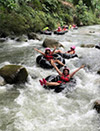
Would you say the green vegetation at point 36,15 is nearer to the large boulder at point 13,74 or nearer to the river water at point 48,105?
the river water at point 48,105

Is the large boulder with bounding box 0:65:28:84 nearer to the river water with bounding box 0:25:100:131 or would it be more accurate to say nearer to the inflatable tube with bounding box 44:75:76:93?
the river water with bounding box 0:25:100:131

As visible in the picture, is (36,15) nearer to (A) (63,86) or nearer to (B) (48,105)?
(A) (63,86)

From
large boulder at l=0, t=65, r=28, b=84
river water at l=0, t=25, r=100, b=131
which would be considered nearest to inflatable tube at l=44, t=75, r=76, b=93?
river water at l=0, t=25, r=100, b=131

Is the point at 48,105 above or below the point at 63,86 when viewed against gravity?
below

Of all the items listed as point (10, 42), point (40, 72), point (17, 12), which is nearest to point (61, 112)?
point (40, 72)

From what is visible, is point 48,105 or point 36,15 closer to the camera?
point 48,105

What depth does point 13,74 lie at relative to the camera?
5312mm

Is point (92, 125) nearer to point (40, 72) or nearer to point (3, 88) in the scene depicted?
point (3, 88)

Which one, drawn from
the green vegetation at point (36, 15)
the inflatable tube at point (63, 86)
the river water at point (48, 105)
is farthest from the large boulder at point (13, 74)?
the green vegetation at point (36, 15)

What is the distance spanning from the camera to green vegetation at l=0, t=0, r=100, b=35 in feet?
36.9

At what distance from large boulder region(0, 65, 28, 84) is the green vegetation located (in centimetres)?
628

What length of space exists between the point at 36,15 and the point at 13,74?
31.6ft

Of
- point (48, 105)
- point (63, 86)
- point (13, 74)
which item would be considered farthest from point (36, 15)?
point (48, 105)

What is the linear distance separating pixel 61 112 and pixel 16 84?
195cm
